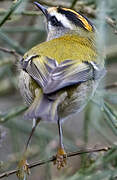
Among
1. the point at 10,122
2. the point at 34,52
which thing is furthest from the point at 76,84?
the point at 10,122

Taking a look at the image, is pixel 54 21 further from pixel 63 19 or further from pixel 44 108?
pixel 44 108

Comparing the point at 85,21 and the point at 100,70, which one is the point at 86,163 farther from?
the point at 85,21

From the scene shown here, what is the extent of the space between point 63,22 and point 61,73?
1.27 m

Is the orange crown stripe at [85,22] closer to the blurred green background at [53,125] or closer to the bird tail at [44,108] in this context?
the blurred green background at [53,125]

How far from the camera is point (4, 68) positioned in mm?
5066

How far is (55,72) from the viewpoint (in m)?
3.15

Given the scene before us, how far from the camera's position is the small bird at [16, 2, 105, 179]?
2.97 metres

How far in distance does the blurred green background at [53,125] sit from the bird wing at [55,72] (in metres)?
0.21

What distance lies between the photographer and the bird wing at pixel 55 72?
3016mm

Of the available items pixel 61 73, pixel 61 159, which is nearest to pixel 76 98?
pixel 61 73

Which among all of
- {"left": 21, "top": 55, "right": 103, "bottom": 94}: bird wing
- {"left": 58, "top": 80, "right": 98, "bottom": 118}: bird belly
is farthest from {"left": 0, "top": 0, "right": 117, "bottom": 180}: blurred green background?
{"left": 21, "top": 55, "right": 103, "bottom": 94}: bird wing

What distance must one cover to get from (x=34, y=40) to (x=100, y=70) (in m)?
1.92

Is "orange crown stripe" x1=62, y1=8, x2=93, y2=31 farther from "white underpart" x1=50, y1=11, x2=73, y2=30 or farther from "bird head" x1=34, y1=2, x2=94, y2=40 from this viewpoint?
"white underpart" x1=50, y1=11, x2=73, y2=30

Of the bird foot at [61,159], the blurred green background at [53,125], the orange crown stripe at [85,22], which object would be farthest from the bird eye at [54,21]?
the bird foot at [61,159]
